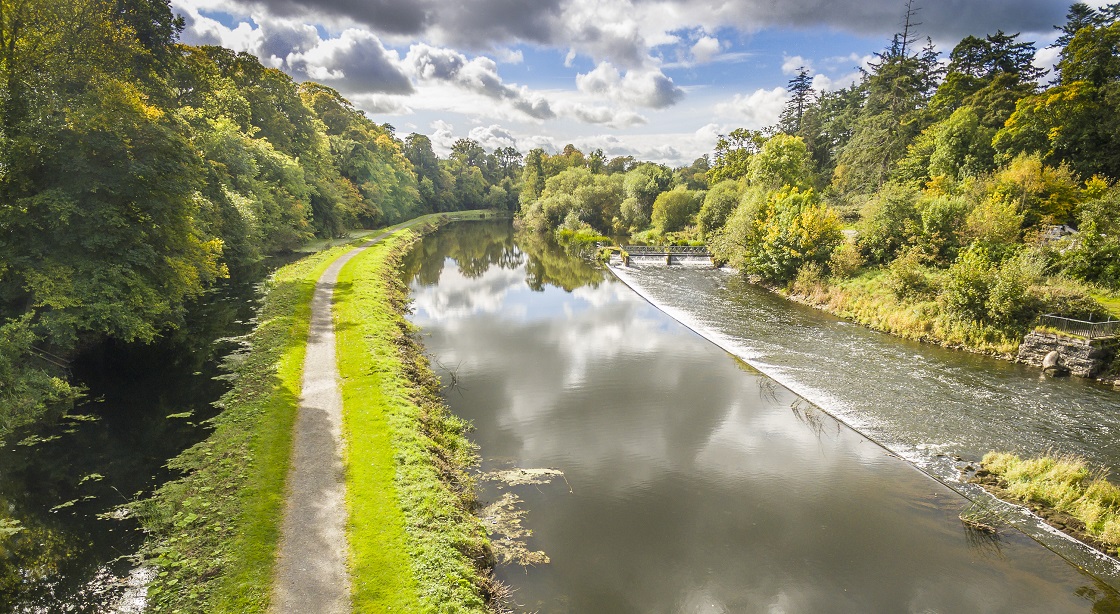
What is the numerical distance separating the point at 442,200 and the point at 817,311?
3857 inches

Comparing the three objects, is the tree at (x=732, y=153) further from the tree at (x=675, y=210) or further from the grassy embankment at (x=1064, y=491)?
the grassy embankment at (x=1064, y=491)

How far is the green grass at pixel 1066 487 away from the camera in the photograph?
37.6 feet

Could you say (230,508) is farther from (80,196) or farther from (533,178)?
(533,178)

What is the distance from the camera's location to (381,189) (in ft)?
242

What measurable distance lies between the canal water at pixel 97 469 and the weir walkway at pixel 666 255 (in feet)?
129

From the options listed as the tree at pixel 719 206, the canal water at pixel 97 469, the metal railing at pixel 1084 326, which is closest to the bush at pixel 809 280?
the metal railing at pixel 1084 326

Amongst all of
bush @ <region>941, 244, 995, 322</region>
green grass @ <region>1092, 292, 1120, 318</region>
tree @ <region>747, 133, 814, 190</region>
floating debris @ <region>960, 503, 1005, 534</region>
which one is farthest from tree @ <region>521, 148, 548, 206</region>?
floating debris @ <region>960, 503, 1005, 534</region>

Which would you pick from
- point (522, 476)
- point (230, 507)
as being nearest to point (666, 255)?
point (522, 476)

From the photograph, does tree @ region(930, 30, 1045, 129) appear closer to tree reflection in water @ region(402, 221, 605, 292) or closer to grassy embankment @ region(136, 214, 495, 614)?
tree reflection in water @ region(402, 221, 605, 292)

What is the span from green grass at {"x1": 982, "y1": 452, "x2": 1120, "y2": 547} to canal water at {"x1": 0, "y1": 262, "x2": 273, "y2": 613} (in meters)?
19.5

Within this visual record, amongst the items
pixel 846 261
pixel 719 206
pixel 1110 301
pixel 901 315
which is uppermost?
pixel 719 206

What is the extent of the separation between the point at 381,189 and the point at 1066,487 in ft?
249

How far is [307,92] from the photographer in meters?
71.6

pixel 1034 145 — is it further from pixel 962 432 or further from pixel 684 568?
pixel 684 568
